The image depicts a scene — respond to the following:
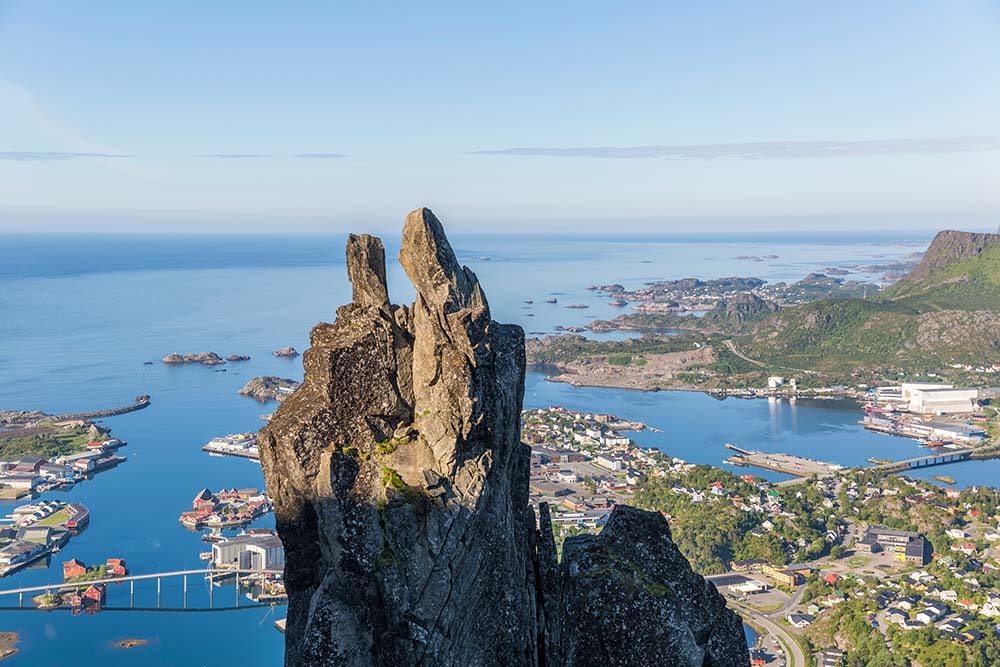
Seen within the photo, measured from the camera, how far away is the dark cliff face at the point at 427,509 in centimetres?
547

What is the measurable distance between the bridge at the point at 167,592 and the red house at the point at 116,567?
52 cm

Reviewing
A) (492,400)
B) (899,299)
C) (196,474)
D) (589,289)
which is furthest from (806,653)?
(589,289)

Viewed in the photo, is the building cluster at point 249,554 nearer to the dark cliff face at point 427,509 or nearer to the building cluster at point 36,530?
the building cluster at point 36,530

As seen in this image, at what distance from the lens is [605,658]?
260 inches

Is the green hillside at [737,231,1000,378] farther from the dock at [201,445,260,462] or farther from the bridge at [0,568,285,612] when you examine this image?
the bridge at [0,568,285,612]

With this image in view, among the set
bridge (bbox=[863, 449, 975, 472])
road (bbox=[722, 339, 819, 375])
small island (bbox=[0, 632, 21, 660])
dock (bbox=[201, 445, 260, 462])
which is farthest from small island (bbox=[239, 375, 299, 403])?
road (bbox=[722, 339, 819, 375])

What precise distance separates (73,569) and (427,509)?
27920mm

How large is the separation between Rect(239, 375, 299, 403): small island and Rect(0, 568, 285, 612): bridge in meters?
28.3

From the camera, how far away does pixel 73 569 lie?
2878 cm

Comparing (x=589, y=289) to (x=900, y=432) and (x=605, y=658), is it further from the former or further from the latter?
(x=605, y=658)

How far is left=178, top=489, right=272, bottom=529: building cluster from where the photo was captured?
34062 mm

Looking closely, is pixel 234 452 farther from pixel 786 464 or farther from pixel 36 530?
pixel 786 464

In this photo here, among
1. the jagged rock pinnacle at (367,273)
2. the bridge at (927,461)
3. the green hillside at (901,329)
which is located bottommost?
the bridge at (927,461)

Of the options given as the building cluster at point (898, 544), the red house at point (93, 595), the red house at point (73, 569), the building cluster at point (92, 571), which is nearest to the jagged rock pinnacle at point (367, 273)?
the red house at point (93, 595)
